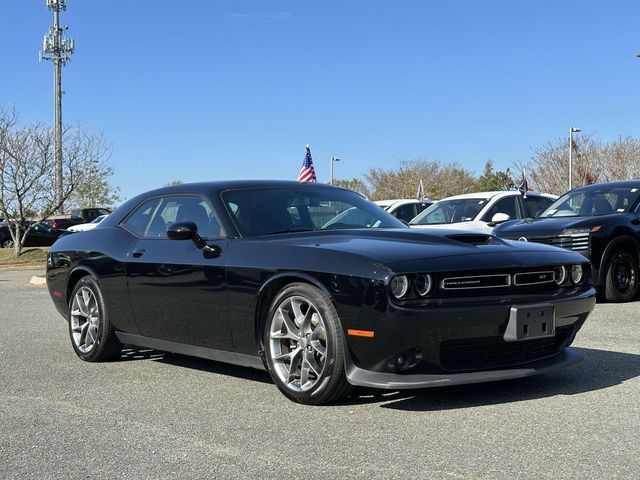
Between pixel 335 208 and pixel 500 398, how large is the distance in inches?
74.0

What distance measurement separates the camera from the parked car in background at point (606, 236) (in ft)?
32.8

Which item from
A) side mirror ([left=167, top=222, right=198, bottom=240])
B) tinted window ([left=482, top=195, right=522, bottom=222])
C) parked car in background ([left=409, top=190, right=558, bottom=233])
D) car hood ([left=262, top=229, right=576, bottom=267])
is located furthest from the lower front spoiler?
tinted window ([left=482, top=195, right=522, bottom=222])

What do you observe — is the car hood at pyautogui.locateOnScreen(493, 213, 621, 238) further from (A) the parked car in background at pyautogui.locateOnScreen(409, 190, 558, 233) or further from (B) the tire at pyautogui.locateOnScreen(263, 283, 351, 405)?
(B) the tire at pyautogui.locateOnScreen(263, 283, 351, 405)

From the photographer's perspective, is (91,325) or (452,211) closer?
(91,325)

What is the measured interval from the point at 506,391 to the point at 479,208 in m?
9.71

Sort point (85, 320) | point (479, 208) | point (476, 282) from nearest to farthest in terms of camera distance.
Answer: point (476, 282) → point (85, 320) → point (479, 208)

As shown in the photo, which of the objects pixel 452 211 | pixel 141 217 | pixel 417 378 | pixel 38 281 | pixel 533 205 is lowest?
pixel 38 281

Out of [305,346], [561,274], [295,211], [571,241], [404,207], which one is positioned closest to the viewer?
[305,346]

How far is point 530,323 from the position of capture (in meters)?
4.62

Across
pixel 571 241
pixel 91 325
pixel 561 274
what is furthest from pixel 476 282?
pixel 571 241

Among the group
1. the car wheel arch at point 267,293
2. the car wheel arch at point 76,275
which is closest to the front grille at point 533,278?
the car wheel arch at point 267,293

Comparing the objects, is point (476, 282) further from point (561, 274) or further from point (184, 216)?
point (184, 216)

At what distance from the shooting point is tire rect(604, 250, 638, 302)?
10047 millimetres

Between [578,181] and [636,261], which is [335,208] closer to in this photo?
[636,261]
